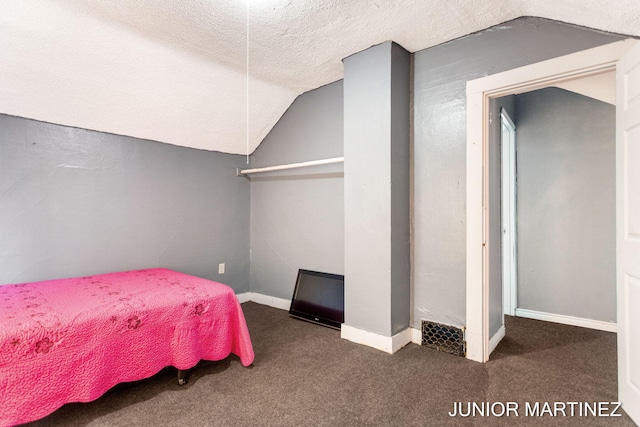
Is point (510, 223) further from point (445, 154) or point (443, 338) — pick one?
point (443, 338)

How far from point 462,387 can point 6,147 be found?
3201 mm

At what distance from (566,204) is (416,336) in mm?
1843

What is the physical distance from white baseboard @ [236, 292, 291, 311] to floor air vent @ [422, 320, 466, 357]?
1378mm

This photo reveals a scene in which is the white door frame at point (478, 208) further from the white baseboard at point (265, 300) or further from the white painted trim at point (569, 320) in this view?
the white baseboard at point (265, 300)

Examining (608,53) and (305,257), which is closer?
(608,53)

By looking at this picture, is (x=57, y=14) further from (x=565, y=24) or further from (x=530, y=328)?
(x=530, y=328)

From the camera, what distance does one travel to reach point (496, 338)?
Result: 235 centimetres

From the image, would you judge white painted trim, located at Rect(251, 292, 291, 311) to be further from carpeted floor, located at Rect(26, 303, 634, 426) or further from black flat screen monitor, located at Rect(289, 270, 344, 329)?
carpeted floor, located at Rect(26, 303, 634, 426)

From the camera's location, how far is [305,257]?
10.2 feet

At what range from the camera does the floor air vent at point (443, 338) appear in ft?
7.04

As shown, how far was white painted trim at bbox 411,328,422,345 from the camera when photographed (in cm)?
234

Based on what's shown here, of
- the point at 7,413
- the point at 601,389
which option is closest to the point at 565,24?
the point at 601,389

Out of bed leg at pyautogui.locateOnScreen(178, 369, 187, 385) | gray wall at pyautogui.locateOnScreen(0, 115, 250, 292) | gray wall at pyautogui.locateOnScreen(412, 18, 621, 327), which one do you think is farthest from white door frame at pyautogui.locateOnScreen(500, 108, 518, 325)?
bed leg at pyautogui.locateOnScreen(178, 369, 187, 385)

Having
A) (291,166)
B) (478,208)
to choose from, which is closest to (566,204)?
(478,208)
